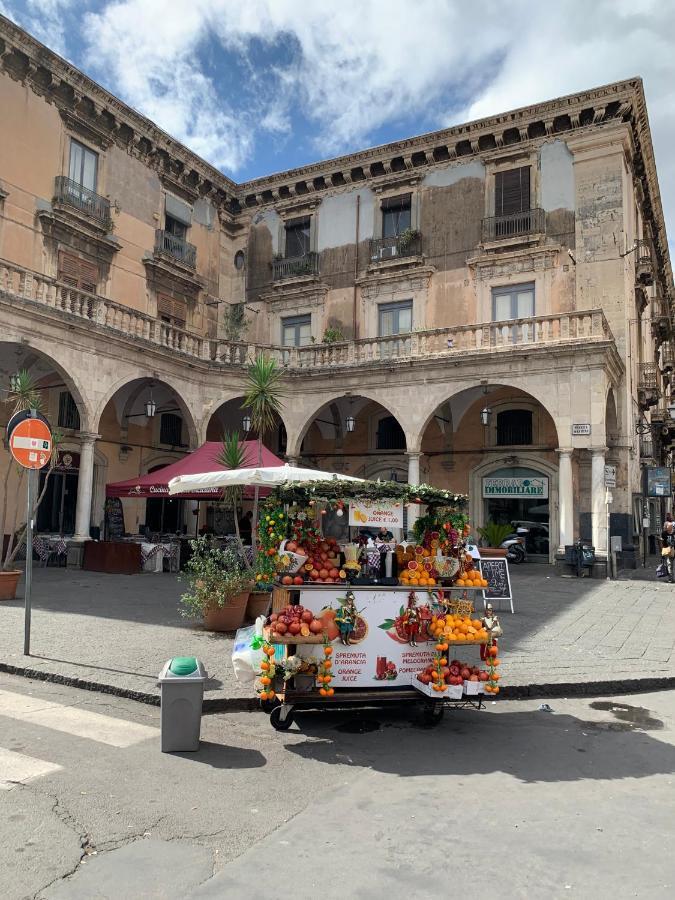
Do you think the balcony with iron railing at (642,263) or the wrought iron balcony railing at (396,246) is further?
the wrought iron balcony railing at (396,246)

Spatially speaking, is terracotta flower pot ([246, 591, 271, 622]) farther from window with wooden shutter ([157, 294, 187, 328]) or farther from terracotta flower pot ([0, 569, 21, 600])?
window with wooden shutter ([157, 294, 187, 328])

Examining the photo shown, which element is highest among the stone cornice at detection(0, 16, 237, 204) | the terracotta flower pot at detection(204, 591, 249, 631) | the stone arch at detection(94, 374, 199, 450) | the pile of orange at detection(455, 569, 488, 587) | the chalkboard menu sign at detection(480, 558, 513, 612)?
the stone cornice at detection(0, 16, 237, 204)

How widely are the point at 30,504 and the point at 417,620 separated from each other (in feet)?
16.6

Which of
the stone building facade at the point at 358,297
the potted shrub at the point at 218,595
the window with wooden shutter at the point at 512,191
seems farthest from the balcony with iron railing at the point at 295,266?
the potted shrub at the point at 218,595

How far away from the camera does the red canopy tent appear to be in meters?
15.2

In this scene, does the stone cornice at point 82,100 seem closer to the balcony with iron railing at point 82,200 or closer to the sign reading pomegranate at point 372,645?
the balcony with iron railing at point 82,200

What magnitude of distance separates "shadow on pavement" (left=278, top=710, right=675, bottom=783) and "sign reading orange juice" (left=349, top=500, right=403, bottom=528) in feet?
5.97

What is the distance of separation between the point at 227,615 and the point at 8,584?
4.96 meters

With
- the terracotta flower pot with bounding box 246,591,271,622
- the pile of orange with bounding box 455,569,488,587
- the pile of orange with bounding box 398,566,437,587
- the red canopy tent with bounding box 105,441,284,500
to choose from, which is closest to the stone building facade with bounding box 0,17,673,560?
the red canopy tent with bounding box 105,441,284,500

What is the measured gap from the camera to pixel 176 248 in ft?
80.5

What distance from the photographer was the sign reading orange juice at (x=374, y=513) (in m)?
6.26

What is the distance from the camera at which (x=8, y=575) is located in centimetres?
1209

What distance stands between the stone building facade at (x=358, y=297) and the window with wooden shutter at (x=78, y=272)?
8cm

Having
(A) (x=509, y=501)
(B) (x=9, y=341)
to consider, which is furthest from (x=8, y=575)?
(A) (x=509, y=501)
